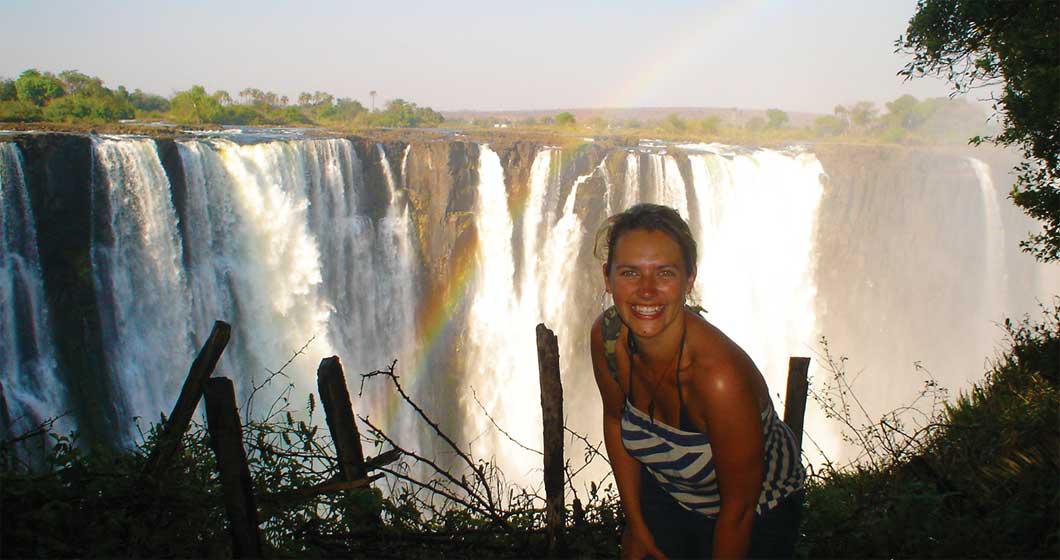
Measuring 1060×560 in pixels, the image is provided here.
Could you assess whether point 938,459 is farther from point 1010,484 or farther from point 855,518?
point 855,518

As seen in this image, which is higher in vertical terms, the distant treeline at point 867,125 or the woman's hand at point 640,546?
the distant treeline at point 867,125

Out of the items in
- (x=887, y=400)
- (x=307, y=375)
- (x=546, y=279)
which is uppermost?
(x=546, y=279)

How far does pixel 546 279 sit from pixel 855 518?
18413 mm

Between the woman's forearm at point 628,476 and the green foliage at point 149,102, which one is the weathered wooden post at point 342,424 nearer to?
the woman's forearm at point 628,476

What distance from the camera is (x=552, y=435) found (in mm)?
3090

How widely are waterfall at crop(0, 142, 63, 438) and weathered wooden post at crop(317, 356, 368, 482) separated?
11.0m

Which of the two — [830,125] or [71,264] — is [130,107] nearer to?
[71,264]

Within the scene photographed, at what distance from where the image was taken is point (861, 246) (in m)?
26.0

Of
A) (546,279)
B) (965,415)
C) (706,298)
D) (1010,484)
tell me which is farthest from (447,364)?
(1010,484)

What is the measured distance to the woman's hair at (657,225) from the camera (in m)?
1.92

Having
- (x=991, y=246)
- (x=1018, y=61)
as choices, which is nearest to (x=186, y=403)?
(x=1018, y=61)

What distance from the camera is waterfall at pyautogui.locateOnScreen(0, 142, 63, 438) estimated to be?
11633 millimetres

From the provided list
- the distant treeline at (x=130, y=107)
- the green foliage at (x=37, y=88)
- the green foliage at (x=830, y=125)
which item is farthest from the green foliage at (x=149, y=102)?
the green foliage at (x=830, y=125)

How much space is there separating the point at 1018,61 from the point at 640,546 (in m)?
5.05
